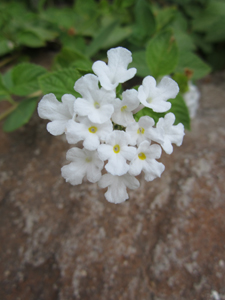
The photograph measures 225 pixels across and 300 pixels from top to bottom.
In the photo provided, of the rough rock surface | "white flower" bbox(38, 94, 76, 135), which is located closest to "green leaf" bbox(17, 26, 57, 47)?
the rough rock surface

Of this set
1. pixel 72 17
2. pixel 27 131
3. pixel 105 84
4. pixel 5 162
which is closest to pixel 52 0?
pixel 72 17

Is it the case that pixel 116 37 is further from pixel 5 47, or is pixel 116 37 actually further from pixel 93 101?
pixel 93 101

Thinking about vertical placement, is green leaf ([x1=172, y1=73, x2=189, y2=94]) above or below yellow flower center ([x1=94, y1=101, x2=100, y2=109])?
below

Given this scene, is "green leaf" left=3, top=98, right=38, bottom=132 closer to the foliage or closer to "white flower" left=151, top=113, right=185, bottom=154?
the foliage

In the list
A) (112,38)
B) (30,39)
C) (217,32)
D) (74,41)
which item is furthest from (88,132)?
(217,32)

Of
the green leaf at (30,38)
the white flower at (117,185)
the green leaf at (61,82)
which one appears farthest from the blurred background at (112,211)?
the white flower at (117,185)

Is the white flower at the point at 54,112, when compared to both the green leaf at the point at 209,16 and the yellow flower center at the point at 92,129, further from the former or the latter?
the green leaf at the point at 209,16
